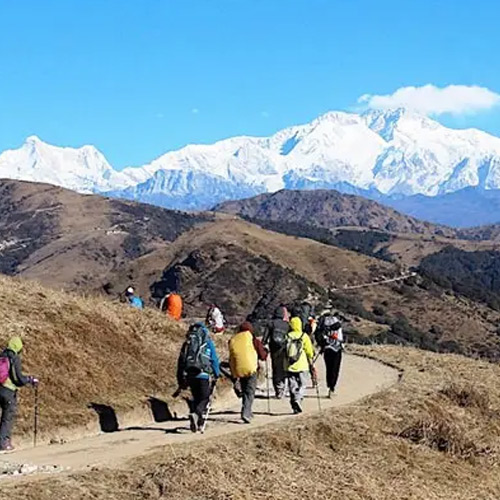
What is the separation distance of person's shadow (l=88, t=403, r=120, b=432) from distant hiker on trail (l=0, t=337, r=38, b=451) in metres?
2.49

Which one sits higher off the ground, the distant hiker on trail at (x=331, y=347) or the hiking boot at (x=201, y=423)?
the distant hiker on trail at (x=331, y=347)

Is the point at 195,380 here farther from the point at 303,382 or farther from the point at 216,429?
the point at 303,382

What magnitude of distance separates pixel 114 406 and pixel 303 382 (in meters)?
3.49

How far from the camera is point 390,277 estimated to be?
5290 inches

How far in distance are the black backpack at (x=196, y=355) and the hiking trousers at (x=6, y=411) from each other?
8.51 ft

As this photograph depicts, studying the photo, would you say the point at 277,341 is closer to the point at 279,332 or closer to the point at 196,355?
the point at 279,332

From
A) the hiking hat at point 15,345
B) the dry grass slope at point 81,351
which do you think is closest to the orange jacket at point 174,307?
the dry grass slope at point 81,351

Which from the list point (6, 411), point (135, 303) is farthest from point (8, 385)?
point (135, 303)

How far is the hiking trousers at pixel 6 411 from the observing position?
13398 millimetres

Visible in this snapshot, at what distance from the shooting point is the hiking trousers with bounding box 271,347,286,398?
18125 mm

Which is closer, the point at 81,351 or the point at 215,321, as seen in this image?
the point at 81,351

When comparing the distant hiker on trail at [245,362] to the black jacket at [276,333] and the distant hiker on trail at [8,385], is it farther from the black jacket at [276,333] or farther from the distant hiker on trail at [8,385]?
the distant hiker on trail at [8,385]

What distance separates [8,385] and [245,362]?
156 inches

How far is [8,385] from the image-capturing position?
13430mm
